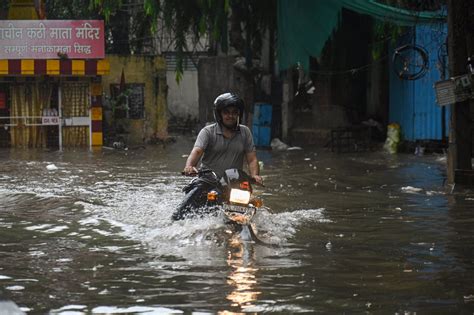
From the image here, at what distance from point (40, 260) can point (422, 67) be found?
12.2 m

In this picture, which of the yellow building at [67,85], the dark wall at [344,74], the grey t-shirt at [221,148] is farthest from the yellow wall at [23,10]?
the grey t-shirt at [221,148]

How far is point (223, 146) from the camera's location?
26.7ft

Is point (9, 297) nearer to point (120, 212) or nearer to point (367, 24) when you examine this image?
point (120, 212)

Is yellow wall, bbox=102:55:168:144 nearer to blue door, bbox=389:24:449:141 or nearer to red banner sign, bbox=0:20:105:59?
red banner sign, bbox=0:20:105:59

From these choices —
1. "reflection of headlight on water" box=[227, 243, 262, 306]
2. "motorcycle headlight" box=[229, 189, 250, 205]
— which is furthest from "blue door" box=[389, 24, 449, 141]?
"reflection of headlight on water" box=[227, 243, 262, 306]

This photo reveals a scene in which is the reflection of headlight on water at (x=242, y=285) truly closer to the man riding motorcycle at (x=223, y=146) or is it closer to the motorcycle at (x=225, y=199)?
the motorcycle at (x=225, y=199)

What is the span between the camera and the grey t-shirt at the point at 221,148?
8117 millimetres

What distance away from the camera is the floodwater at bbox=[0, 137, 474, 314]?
5488 mm

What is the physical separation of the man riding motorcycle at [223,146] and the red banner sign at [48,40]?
1696 cm

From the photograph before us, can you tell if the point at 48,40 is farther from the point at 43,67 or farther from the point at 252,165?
the point at 252,165

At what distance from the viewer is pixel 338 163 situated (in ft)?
57.5

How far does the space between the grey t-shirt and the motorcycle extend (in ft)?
0.83

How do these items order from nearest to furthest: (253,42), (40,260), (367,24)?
(40,260), (367,24), (253,42)

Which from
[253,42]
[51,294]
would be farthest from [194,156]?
[253,42]
